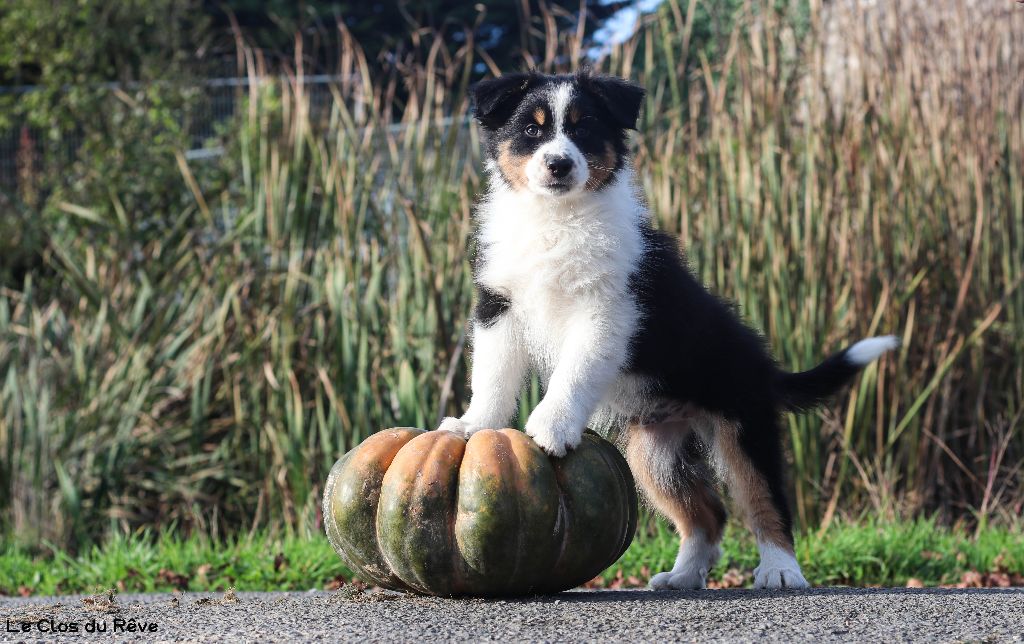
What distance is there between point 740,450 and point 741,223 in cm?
235

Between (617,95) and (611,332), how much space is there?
893mm

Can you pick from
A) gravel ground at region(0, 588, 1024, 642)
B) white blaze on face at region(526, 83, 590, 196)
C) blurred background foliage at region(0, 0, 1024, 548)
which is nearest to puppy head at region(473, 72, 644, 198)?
white blaze on face at region(526, 83, 590, 196)

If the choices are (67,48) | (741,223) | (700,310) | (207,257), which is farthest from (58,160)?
(700,310)

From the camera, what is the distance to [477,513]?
9.60ft

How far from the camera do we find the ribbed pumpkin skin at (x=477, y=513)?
2943 millimetres

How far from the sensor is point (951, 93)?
19.5 feet

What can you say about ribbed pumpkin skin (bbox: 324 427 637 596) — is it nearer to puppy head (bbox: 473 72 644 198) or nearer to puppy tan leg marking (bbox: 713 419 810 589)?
puppy tan leg marking (bbox: 713 419 810 589)

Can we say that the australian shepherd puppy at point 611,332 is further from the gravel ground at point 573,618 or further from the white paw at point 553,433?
the gravel ground at point 573,618

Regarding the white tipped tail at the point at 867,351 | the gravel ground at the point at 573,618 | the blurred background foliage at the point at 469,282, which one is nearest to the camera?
the gravel ground at the point at 573,618

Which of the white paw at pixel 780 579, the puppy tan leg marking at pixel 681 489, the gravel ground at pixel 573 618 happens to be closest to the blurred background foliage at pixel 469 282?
the puppy tan leg marking at pixel 681 489

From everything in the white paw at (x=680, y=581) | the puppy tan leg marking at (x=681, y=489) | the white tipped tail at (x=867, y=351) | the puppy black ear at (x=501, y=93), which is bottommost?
the white paw at (x=680, y=581)

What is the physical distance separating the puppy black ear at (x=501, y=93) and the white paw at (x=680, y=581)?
1566 mm

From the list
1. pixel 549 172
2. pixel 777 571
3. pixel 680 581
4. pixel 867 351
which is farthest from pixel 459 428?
pixel 867 351

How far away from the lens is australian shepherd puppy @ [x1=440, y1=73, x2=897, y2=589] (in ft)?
10.5
